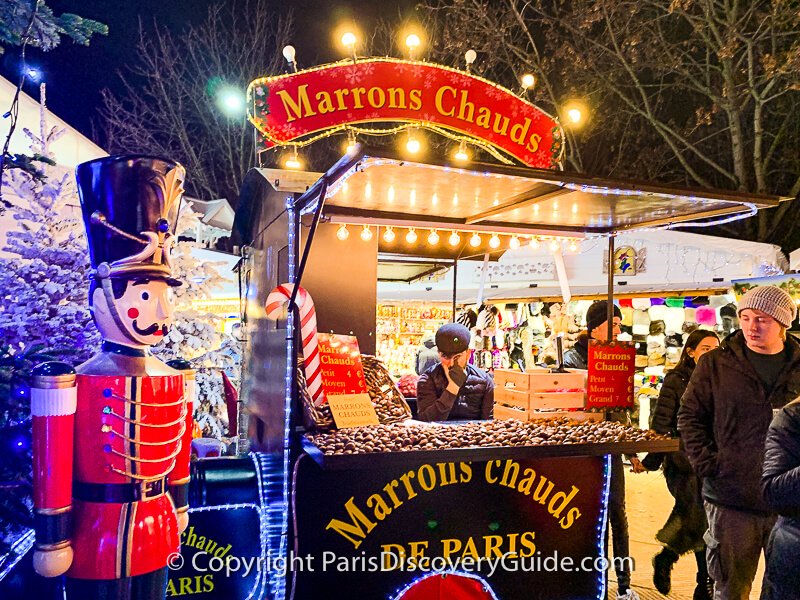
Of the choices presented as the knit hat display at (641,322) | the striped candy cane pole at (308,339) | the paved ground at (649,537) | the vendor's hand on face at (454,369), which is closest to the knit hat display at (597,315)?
the vendor's hand on face at (454,369)

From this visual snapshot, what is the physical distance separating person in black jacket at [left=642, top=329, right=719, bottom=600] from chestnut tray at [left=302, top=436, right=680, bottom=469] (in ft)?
3.84

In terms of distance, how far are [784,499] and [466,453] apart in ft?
4.50

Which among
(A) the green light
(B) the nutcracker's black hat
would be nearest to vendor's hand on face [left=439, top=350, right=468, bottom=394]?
(B) the nutcracker's black hat

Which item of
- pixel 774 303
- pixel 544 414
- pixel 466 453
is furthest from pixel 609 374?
pixel 466 453

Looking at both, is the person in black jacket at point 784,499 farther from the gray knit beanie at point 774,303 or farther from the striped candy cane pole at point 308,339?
the striped candy cane pole at point 308,339

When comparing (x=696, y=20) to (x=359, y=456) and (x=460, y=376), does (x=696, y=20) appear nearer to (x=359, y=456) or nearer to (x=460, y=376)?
(x=460, y=376)

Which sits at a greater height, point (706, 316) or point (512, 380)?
point (706, 316)

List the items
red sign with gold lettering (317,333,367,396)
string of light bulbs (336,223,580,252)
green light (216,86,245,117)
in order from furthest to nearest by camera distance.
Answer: green light (216,86,245,117) → string of light bulbs (336,223,580,252) → red sign with gold lettering (317,333,367,396)

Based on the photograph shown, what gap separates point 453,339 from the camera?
425 centimetres

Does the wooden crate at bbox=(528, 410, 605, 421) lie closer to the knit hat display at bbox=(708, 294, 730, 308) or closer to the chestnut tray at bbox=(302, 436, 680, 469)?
the chestnut tray at bbox=(302, 436, 680, 469)

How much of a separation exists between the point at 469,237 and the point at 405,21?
10702 millimetres

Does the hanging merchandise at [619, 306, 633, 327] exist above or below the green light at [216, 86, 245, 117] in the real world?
below

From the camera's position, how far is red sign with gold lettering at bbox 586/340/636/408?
4.43 meters

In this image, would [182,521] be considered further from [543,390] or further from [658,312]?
[658,312]
